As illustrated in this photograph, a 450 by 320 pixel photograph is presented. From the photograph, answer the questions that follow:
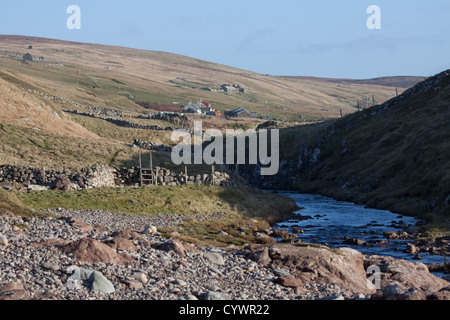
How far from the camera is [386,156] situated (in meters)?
79.2

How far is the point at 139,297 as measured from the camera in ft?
62.8

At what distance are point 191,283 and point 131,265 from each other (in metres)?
2.55

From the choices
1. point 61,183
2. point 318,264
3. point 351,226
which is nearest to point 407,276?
point 318,264

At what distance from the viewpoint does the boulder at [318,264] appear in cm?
2361

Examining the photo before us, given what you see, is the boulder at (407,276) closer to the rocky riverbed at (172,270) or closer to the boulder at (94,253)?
the rocky riverbed at (172,270)

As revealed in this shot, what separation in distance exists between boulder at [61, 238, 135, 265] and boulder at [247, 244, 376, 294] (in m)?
6.08

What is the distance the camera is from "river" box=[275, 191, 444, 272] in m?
37.9

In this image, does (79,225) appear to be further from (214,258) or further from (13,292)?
(13,292)

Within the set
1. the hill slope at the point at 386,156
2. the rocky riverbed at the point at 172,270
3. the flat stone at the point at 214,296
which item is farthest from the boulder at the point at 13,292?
the hill slope at the point at 386,156

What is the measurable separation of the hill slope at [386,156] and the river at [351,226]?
3.17m

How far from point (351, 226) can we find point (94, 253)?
3200 centimetres

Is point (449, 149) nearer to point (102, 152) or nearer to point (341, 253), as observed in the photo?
point (102, 152)

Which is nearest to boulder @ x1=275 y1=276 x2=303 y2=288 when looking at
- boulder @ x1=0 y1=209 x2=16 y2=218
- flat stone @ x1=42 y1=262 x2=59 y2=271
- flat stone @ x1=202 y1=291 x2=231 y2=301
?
flat stone @ x1=202 y1=291 x2=231 y2=301
